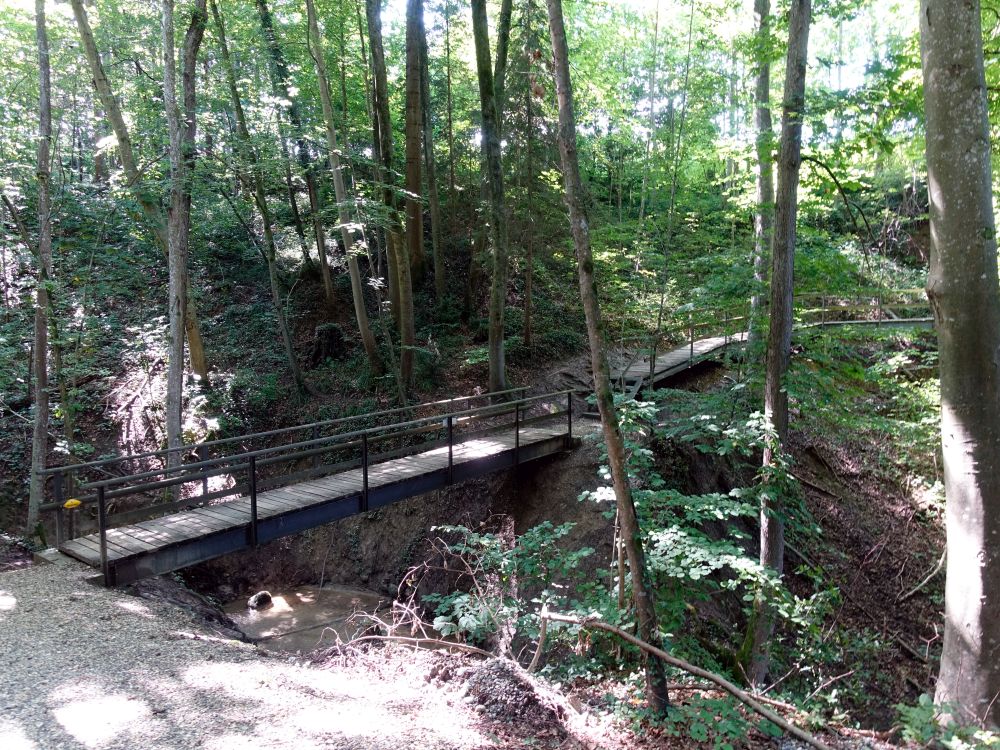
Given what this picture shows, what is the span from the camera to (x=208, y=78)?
13.5 metres

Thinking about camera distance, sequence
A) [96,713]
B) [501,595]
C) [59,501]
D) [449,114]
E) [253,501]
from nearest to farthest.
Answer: [96,713] → [501,595] → [59,501] → [253,501] → [449,114]

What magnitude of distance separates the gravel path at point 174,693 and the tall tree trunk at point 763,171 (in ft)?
22.1

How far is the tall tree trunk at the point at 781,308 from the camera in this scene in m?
7.18

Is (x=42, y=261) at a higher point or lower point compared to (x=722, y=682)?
higher

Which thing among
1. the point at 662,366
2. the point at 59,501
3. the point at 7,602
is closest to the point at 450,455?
the point at 59,501

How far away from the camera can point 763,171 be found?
9648mm

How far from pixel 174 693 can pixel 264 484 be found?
473 cm

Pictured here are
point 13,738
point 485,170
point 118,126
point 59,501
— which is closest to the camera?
point 13,738

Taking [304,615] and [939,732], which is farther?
[304,615]

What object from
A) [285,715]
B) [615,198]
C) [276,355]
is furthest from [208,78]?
[615,198]

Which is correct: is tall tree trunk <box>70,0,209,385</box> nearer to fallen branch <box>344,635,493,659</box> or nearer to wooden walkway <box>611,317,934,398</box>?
fallen branch <box>344,635,493,659</box>

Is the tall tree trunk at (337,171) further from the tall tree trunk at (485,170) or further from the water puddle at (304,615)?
the water puddle at (304,615)

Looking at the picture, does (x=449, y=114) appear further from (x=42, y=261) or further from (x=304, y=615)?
(x=304, y=615)

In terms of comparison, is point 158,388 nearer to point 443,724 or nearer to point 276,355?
point 276,355
